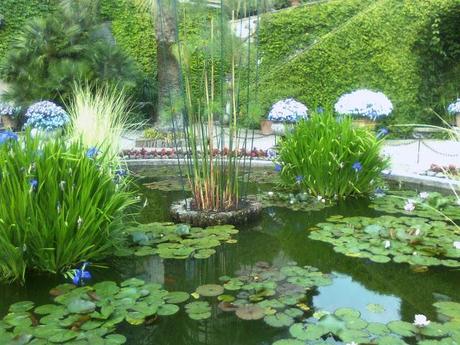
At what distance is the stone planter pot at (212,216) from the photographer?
401 centimetres

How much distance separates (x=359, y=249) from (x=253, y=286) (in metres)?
0.91

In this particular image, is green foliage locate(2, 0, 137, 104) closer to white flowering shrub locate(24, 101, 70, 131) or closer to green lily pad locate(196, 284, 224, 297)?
white flowering shrub locate(24, 101, 70, 131)

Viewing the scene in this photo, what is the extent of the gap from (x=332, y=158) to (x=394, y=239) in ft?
3.59

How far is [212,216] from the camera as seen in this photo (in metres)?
4.02

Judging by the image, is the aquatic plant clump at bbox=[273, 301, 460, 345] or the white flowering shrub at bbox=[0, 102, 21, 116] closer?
the aquatic plant clump at bbox=[273, 301, 460, 345]

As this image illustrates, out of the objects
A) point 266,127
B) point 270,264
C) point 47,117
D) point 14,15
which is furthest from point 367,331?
point 14,15

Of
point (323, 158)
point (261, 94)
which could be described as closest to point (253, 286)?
point (323, 158)

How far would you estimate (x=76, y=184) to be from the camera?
10.1 ft

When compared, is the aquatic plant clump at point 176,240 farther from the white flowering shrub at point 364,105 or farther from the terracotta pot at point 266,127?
the terracotta pot at point 266,127

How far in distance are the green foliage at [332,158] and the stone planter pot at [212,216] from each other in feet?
2.27

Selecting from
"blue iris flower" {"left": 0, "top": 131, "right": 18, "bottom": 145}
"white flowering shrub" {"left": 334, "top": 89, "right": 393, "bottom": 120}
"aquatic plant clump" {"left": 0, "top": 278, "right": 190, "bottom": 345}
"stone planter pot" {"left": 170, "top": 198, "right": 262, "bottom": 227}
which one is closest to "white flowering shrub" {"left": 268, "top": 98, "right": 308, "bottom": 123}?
"white flowering shrub" {"left": 334, "top": 89, "right": 393, "bottom": 120}

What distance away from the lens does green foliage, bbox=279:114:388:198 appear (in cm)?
452

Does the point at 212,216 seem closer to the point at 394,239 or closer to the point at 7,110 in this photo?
the point at 394,239

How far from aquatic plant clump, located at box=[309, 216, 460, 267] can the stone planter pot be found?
500 millimetres
